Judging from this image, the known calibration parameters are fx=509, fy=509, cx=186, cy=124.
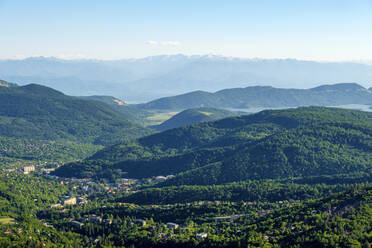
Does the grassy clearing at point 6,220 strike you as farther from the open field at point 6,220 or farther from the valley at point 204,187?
the valley at point 204,187

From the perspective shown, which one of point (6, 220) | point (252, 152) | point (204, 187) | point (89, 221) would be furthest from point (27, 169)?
point (252, 152)

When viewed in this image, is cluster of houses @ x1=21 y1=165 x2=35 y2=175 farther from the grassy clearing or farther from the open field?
the grassy clearing

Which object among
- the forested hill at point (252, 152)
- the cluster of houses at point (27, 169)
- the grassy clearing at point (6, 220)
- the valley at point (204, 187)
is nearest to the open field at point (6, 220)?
the grassy clearing at point (6, 220)

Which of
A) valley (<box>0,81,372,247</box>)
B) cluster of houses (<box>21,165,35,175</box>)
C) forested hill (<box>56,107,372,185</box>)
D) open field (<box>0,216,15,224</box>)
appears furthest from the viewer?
cluster of houses (<box>21,165,35,175</box>)

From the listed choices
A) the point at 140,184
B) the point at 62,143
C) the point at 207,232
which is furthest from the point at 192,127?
the point at 207,232

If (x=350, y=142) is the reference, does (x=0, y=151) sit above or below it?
below

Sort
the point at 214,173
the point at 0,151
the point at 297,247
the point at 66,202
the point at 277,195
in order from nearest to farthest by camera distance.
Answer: the point at 297,247
the point at 277,195
the point at 66,202
the point at 214,173
the point at 0,151

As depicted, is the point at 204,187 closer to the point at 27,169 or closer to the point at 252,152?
the point at 252,152

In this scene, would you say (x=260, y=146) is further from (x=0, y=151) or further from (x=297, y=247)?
(x=0, y=151)

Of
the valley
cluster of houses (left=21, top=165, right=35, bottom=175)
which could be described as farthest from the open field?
cluster of houses (left=21, top=165, right=35, bottom=175)
